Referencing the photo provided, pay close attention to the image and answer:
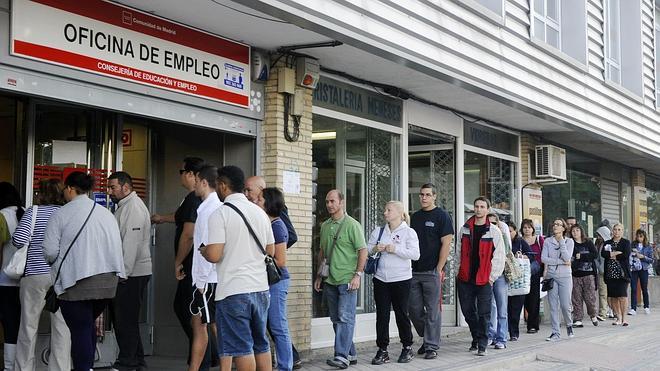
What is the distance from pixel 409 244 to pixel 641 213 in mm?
15514

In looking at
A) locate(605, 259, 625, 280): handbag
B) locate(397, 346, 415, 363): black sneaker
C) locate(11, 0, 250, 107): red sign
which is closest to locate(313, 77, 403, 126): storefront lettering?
locate(11, 0, 250, 107): red sign

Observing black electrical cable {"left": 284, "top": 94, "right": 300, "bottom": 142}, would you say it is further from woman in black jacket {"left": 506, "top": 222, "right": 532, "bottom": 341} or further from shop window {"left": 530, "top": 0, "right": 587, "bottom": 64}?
shop window {"left": 530, "top": 0, "right": 587, "bottom": 64}

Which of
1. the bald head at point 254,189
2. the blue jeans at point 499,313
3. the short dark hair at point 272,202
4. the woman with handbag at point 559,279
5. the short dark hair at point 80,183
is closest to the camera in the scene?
the short dark hair at point 80,183

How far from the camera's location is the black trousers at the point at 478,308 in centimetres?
1048

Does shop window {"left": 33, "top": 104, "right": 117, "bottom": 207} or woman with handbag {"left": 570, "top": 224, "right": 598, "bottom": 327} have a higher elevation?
shop window {"left": 33, "top": 104, "right": 117, "bottom": 207}

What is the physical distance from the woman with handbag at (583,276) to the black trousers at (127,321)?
9020mm

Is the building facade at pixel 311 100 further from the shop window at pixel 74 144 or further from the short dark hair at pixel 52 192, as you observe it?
the short dark hair at pixel 52 192

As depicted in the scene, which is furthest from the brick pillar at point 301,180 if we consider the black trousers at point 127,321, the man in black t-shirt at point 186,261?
the black trousers at point 127,321

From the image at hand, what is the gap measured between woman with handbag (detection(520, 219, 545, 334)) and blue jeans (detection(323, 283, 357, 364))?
18.0 ft

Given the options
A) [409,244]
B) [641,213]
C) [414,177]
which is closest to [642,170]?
[641,213]

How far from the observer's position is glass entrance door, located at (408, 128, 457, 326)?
1342 centimetres

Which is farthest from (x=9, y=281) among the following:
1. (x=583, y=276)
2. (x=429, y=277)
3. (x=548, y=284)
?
(x=583, y=276)

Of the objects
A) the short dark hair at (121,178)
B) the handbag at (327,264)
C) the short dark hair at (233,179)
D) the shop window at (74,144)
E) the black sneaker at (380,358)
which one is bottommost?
the black sneaker at (380,358)

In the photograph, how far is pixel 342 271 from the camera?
9.15 m
